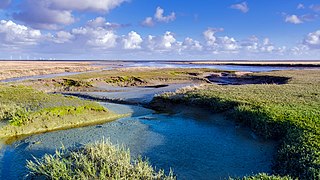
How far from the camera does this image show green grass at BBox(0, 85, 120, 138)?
25203mm

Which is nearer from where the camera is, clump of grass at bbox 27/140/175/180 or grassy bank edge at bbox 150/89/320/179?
clump of grass at bbox 27/140/175/180

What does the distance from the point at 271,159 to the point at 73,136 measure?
15.0m

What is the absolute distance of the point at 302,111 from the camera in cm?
2334

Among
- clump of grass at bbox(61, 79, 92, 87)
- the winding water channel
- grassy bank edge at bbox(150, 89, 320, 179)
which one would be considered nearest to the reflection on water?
the winding water channel

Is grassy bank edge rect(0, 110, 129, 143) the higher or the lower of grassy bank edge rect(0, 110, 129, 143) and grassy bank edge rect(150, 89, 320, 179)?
the lower

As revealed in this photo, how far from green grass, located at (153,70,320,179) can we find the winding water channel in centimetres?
96

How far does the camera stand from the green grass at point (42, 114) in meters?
25.2

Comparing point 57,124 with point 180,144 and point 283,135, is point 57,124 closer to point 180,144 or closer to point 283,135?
point 180,144

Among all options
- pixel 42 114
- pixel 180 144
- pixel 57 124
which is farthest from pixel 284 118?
pixel 42 114

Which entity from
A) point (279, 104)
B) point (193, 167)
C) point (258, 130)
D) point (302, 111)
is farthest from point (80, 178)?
point (279, 104)

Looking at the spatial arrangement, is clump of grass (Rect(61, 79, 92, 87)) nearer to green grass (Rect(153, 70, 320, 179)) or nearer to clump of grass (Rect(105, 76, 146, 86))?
clump of grass (Rect(105, 76, 146, 86))

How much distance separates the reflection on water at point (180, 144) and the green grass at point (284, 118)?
1.02 metres

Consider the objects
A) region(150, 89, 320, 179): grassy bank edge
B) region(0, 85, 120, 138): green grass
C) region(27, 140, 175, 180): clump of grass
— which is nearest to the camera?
region(27, 140, 175, 180): clump of grass

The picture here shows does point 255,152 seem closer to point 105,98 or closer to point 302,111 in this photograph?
point 302,111
